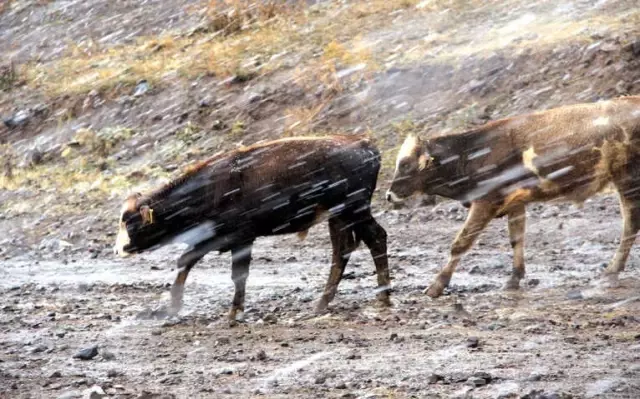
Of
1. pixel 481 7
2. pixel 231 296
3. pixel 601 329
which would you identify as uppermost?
pixel 601 329

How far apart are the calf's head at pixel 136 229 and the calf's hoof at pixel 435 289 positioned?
7.81ft

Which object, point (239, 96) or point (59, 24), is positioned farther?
point (59, 24)

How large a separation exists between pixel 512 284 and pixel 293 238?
480 cm

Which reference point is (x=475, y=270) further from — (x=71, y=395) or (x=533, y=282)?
(x=71, y=395)

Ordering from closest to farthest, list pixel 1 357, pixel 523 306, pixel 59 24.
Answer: pixel 1 357
pixel 523 306
pixel 59 24

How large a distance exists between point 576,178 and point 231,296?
337 cm

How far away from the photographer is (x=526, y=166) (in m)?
11.0

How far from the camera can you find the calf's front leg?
10.6 meters

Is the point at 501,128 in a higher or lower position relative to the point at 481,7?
higher

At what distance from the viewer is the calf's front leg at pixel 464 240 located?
10609 mm

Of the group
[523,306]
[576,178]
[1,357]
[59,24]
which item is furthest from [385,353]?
[59,24]

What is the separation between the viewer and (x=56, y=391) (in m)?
7.30

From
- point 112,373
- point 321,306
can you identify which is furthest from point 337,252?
point 112,373

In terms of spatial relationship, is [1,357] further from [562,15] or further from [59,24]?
[59,24]
